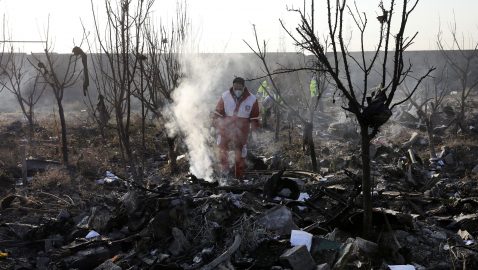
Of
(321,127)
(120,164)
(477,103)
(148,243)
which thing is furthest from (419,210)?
(477,103)

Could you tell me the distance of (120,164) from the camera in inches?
345

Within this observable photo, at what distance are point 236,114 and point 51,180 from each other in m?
3.09

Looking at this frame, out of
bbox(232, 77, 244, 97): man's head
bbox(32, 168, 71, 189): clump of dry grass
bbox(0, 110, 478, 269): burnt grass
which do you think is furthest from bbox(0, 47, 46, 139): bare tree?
bbox(232, 77, 244, 97): man's head

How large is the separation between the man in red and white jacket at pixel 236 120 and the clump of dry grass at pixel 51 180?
2.53 meters

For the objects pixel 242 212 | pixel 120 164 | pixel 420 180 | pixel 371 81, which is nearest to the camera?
pixel 242 212

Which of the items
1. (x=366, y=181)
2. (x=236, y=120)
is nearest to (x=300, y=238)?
(x=366, y=181)

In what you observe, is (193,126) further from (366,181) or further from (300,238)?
(366,181)

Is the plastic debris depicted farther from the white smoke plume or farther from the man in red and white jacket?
the white smoke plume

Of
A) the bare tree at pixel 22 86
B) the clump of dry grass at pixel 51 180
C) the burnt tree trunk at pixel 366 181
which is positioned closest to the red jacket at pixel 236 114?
the clump of dry grass at pixel 51 180

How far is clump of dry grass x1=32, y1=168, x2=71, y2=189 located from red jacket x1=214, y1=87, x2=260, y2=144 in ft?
8.54

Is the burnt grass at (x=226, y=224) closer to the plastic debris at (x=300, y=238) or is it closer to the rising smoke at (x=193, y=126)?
the plastic debris at (x=300, y=238)

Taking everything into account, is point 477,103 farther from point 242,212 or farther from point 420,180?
point 242,212

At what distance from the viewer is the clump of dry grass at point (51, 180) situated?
6836mm

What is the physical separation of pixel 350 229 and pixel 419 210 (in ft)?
4.27
